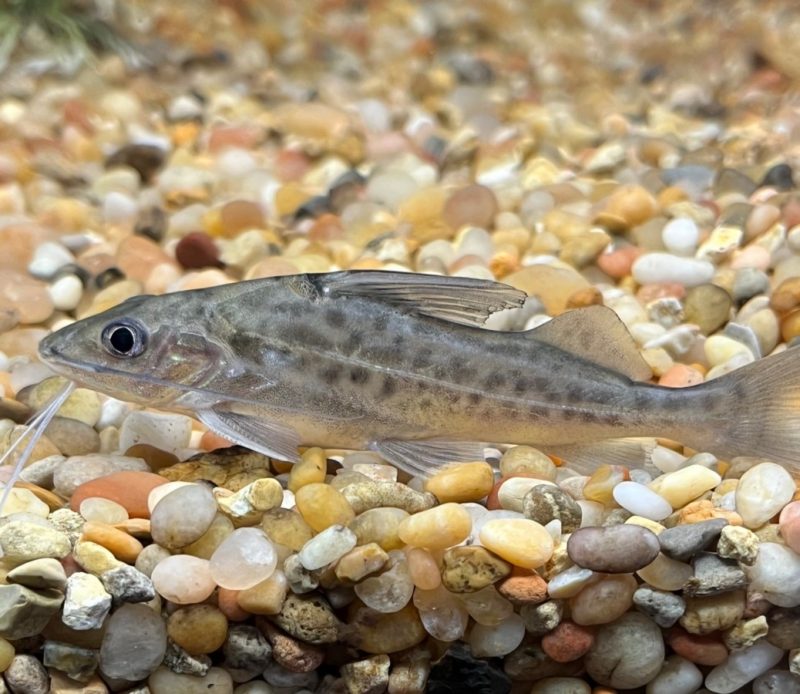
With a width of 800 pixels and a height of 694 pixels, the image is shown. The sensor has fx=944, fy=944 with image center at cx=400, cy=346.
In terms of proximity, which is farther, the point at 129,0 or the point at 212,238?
the point at 129,0

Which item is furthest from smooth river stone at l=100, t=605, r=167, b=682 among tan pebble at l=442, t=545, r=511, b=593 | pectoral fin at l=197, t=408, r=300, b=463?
tan pebble at l=442, t=545, r=511, b=593

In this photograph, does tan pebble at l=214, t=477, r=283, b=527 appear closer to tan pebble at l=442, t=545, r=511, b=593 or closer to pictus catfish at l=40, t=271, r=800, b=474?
pictus catfish at l=40, t=271, r=800, b=474

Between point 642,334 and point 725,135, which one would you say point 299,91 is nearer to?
point 725,135

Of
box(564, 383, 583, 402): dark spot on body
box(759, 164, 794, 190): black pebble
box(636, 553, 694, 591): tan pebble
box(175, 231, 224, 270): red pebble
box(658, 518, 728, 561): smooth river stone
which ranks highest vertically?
box(658, 518, 728, 561): smooth river stone

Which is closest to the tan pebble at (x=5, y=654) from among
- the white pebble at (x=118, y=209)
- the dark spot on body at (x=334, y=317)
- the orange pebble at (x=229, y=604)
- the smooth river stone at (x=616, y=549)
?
the orange pebble at (x=229, y=604)

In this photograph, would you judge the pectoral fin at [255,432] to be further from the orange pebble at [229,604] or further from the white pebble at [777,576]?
the white pebble at [777,576]

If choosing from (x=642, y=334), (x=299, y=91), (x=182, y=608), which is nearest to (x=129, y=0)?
(x=299, y=91)
